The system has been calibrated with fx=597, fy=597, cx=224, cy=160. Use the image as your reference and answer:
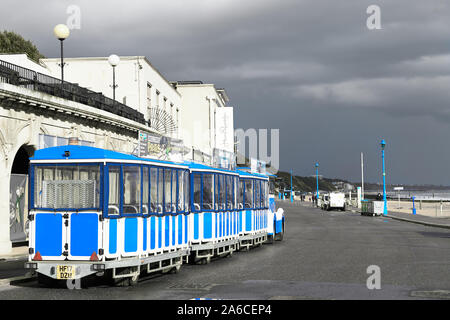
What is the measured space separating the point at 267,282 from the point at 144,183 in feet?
11.2

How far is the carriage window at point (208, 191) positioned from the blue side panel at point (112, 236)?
5545mm

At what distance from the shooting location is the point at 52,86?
2530 centimetres

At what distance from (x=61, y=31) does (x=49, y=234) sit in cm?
1633

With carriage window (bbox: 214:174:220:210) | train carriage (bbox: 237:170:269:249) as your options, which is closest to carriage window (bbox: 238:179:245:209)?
train carriage (bbox: 237:170:269:249)

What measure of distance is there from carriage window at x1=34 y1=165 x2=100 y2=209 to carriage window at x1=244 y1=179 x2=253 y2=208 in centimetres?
982

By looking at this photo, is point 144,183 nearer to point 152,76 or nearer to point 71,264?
point 71,264

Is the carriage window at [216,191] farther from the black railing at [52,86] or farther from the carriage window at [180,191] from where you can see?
the black railing at [52,86]

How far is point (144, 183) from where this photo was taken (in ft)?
43.0

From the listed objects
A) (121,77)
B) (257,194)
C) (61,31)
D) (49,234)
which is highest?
(121,77)

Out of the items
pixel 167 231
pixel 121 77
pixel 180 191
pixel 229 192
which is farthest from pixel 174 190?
pixel 121 77

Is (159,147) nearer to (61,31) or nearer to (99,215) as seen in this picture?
(99,215)

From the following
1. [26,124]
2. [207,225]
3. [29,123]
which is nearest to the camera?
[207,225]

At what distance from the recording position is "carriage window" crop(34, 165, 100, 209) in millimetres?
12172
